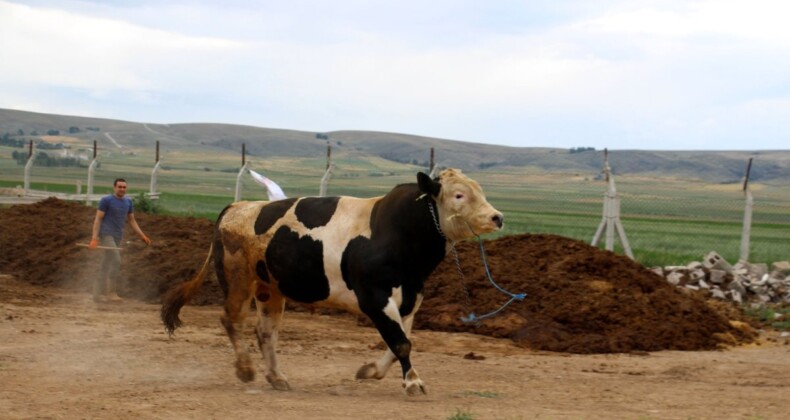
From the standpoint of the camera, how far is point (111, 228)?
1702 cm

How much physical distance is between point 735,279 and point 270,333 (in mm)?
9916

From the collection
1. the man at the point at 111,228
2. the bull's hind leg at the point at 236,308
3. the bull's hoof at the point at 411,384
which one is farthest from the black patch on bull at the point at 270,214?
the man at the point at 111,228

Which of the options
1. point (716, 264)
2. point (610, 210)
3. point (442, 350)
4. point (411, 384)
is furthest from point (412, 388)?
point (610, 210)

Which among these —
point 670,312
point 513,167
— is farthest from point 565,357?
point 513,167

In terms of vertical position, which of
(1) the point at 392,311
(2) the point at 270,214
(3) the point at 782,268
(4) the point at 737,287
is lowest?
(4) the point at 737,287

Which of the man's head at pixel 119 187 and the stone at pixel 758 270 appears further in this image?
the stone at pixel 758 270

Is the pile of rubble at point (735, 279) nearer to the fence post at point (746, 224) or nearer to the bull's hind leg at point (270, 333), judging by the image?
the fence post at point (746, 224)

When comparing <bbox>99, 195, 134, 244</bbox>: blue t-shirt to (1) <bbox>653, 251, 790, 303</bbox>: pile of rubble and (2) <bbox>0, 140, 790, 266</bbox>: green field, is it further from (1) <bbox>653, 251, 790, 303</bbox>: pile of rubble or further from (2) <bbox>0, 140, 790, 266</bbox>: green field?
(2) <bbox>0, 140, 790, 266</bbox>: green field

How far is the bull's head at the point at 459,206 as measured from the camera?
10008 millimetres

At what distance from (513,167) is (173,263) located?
51.4ft

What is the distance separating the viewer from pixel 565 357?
1352 cm

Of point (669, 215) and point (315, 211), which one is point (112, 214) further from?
point (669, 215)

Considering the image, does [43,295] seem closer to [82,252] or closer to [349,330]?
[82,252]

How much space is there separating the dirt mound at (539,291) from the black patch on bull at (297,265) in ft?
11.1
